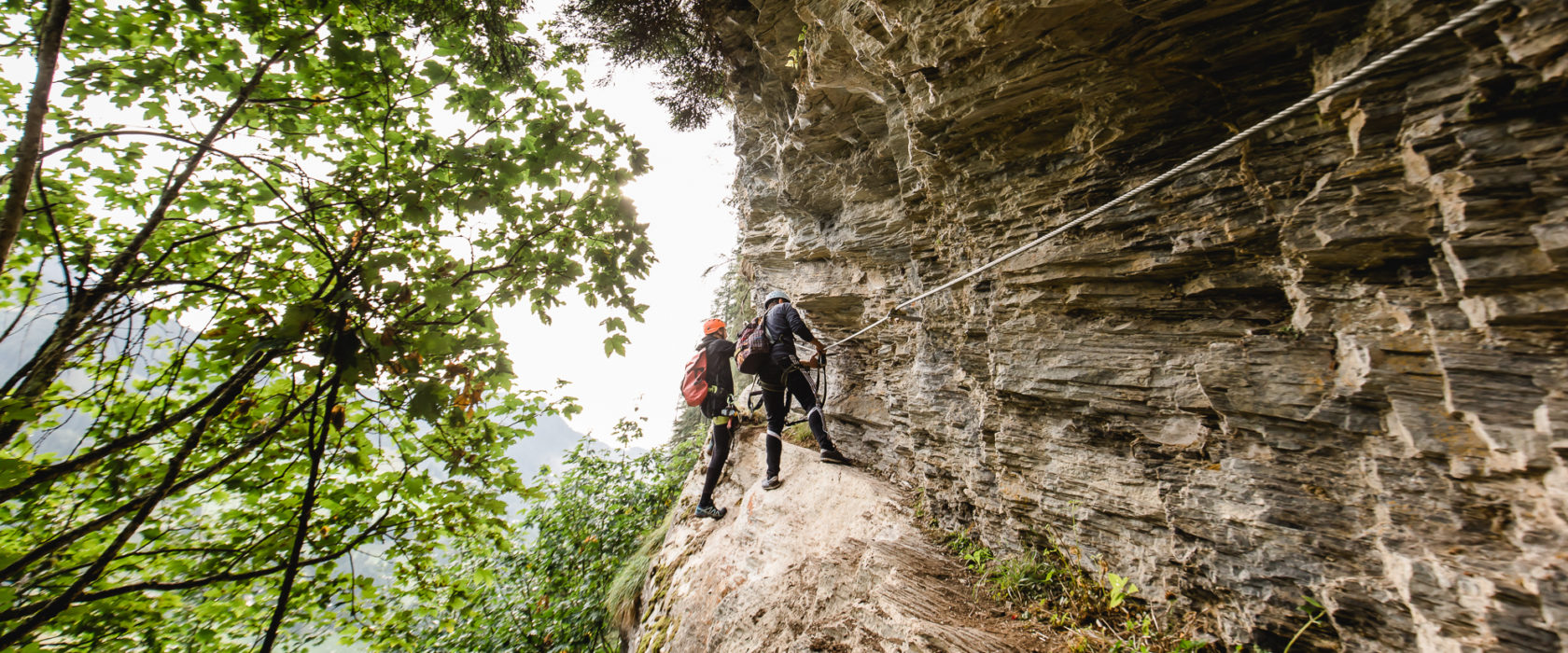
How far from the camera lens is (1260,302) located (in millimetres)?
2945

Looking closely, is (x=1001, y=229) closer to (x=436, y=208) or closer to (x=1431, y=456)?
(x=1431, y=456)

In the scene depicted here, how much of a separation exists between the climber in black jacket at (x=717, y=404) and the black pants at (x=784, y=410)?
61 centimetres

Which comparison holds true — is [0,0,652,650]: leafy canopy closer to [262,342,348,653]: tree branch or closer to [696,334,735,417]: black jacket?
[262,342,348,653]: tree branch

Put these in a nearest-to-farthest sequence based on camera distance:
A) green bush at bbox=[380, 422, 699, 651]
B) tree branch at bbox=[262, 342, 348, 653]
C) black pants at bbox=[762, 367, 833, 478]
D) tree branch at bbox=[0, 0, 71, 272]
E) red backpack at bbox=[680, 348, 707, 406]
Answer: tree branch at bbox=[262, 342, 348, 653] < tree branch at bbox=[0, 0, 71, 272] < black pants at bbox=[762, 367, 833, 478] < red backpack at bbox=[680, 348, 707, 406] < green bush at bbox=[380, 422, 699, 651]

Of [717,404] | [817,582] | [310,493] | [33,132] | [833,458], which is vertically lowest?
[817,582]

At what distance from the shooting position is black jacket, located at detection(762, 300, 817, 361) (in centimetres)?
608

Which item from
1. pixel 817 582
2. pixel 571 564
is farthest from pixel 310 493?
pixel 571 564

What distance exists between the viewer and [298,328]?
1.85 meters

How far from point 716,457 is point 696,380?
1.09 m

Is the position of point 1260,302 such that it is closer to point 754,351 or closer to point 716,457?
point 754,351

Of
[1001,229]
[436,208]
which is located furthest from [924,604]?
[436,208]

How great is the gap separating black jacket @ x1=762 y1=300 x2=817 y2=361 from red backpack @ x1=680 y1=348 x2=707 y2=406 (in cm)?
100

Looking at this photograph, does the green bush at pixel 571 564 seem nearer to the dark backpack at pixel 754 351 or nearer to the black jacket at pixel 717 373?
the black jacket at pixel 717 373

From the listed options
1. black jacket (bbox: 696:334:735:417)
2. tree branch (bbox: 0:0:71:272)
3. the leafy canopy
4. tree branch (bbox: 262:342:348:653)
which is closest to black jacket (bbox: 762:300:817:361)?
black jacket (bbox: 696:334:735:417)
